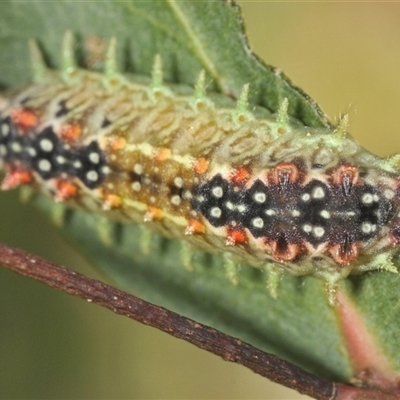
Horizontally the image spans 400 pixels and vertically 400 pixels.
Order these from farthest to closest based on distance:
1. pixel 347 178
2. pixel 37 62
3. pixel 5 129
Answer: pixel 37 62 → pixel 5 129 → pixel 347 178

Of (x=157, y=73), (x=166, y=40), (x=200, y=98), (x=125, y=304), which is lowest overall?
(x=125, y=304)

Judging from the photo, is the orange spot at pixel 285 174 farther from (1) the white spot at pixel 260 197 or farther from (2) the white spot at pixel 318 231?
(2) the white spot at pixel 318 231

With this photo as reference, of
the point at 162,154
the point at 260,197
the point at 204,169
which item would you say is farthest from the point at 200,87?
the point at 260,197

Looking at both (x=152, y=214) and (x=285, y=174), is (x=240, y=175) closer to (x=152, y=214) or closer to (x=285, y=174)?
(x=285, y=174)

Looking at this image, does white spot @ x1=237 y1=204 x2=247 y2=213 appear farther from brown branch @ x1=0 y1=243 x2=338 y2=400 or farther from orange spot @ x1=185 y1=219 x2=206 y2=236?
brown branch @ x1=0 y1=243 x2=338 y2=400

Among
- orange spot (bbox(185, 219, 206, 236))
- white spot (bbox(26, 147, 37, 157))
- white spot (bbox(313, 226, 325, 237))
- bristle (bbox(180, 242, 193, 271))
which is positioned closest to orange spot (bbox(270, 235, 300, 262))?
white spot (bbox(313, 226, 325, 237))
